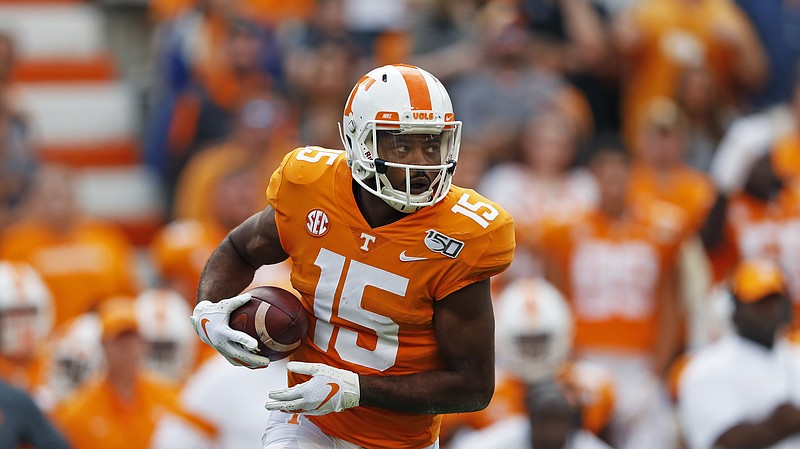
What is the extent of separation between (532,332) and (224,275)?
11.4ft

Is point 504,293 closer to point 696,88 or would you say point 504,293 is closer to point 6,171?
point 696,88

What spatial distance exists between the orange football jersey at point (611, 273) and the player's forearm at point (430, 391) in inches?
161

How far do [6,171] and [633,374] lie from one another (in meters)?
4.21

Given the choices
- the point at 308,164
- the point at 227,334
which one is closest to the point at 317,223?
the point at 308,164

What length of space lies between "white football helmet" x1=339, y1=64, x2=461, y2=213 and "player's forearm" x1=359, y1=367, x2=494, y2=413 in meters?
0.52

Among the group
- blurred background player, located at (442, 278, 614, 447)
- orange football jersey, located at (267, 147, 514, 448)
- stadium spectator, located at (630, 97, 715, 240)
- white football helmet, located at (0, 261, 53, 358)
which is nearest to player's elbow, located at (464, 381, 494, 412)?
orange football jersey, located at (267, 147, 514, 448)

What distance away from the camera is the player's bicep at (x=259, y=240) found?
4.82m

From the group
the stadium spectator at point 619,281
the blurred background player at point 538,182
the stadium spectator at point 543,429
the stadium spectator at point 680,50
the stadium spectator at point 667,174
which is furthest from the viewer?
the stadium spectator at point 680,50

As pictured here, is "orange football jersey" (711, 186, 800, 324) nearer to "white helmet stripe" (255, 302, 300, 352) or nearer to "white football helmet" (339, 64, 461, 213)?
"white football helmet" (339, 64, 461, 213)

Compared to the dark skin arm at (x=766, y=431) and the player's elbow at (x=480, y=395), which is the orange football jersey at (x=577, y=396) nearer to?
the dark skin arm at (x=766, y=431)

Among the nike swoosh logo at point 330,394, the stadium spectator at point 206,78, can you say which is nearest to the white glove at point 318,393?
the nike swoosh logo at point 330,394

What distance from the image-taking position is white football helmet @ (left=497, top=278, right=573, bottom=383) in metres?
8.06

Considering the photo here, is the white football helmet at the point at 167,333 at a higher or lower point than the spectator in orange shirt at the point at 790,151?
lower

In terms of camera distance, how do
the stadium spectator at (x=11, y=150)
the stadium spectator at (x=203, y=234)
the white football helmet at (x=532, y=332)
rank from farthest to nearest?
the stadium spectator at (x=11, y=150)
the stadium spectator at (x=203, y=234)
the white football helmet at (x=532, y=332)
